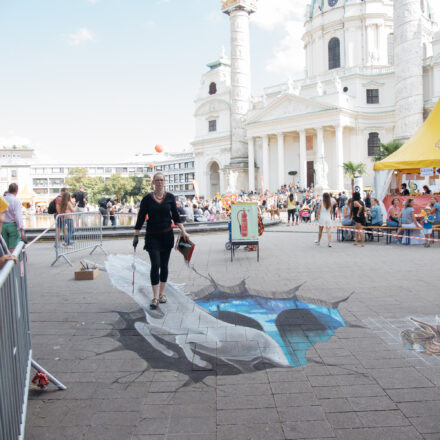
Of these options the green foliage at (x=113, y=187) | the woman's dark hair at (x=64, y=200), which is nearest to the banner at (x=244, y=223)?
the woman's dark hair at (x=64, y=200)

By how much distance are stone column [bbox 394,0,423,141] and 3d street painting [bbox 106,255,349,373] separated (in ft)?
99.9

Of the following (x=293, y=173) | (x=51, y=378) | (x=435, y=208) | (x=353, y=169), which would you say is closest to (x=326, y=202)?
(x=435, y=208)

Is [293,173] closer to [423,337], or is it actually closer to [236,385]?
[423,337]

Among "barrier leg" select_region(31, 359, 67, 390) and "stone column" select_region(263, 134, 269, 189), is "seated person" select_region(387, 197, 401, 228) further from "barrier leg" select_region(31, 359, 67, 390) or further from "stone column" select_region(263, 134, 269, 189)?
"stone column" select_region(263, 134, 269, 189)

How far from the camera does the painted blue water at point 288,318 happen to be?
14.4 ft

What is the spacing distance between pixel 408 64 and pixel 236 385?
111ft

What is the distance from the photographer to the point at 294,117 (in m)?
47.0

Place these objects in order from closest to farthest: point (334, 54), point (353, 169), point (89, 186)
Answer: point (353, 169) → point (334, 54) → point (89, 186)

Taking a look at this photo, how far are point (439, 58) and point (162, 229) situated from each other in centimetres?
4342

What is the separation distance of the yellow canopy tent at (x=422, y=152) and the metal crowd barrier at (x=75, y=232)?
9.73 meters

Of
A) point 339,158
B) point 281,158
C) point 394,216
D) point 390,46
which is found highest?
point 390,46

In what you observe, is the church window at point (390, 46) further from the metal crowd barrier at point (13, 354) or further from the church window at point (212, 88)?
the metal crowd barrier at point (13, 354)

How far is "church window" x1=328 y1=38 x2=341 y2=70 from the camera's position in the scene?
176ft

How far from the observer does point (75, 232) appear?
10805mm
